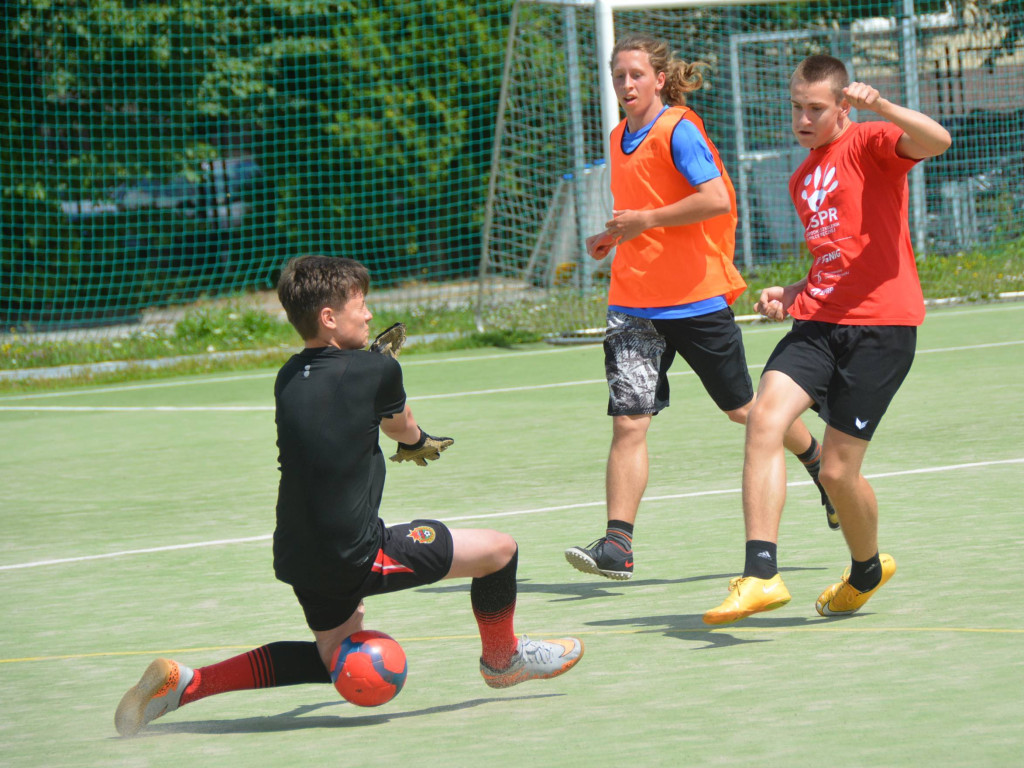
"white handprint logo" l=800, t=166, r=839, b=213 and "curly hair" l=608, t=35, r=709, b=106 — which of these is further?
"curly hair" l=608, t=35, r=709, b=106

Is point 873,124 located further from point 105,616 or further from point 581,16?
point 581,16

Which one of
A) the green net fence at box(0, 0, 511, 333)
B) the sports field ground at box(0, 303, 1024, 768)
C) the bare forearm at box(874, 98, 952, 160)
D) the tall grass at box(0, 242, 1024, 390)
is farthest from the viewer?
the green net fence at box(0, 0, 511, 333)

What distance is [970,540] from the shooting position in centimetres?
587

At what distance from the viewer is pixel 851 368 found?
500 centimetres

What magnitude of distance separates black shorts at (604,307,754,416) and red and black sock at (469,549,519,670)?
1817 mm

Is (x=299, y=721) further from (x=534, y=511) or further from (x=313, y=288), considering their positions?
(x=534, y=511)

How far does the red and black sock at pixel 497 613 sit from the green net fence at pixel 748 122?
1093cm

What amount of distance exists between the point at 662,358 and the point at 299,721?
2.57 m

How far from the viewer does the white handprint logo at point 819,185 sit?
202 inches

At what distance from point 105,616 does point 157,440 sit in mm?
5274

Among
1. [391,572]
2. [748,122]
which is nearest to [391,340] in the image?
[391,572]

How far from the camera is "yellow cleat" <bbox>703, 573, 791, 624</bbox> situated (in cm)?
457

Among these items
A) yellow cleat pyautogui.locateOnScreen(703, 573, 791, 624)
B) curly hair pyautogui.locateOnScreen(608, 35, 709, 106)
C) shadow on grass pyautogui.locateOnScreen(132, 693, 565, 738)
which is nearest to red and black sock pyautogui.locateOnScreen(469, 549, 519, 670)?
shadow on grass pyautogui.locateOnScreen(132, 693, 565, 738)

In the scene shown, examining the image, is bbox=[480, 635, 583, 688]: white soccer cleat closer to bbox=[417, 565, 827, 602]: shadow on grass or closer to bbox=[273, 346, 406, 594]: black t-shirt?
bbox=[273, 346, 406, 594]: black t-shirt
